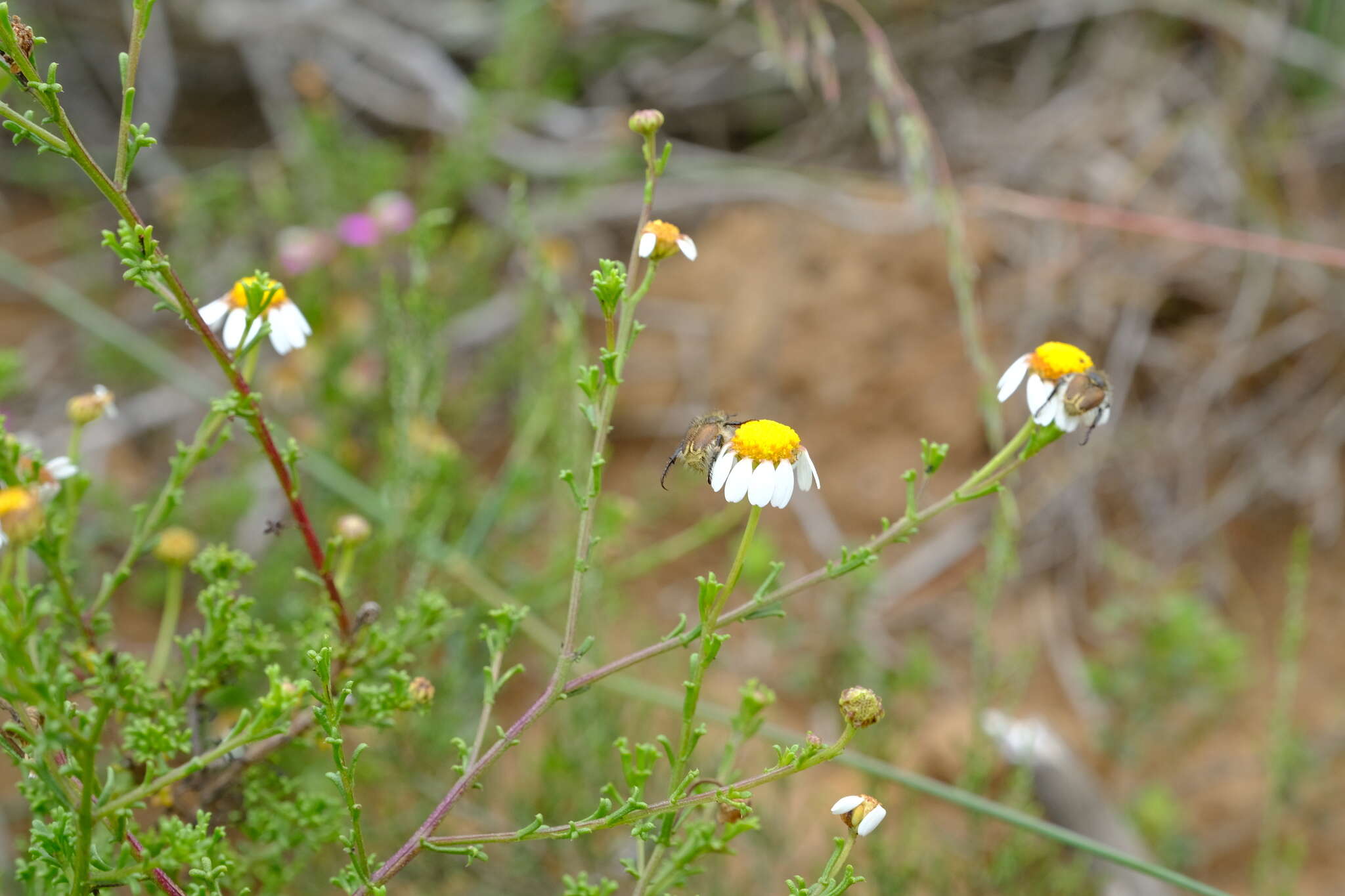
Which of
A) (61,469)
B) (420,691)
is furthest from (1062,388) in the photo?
(61,469)

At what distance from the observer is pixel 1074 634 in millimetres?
2514

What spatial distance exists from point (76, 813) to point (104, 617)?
359mm

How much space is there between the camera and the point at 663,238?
929 mm

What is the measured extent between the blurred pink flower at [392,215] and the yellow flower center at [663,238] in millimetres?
1655

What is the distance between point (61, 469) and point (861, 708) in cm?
77

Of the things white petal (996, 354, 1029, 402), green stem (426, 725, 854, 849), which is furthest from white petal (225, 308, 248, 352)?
white petal (996, 354, 1029, 402)

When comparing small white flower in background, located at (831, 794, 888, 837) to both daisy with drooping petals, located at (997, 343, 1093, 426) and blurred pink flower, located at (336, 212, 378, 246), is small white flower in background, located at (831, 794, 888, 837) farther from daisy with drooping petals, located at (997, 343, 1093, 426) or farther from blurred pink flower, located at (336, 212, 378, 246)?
blurred pink flower, located at (336, 212, 378, 246)

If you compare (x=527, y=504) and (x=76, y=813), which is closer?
(x=76, y=813)

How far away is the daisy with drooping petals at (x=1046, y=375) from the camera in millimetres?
923

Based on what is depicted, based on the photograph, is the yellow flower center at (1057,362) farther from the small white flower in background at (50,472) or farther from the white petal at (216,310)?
the small white flower in background at (50,472)

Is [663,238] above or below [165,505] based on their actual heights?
above

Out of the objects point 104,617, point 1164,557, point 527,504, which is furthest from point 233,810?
point 1164,557

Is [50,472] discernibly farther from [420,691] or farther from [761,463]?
[761,463]

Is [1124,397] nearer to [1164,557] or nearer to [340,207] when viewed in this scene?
[1164,557]
